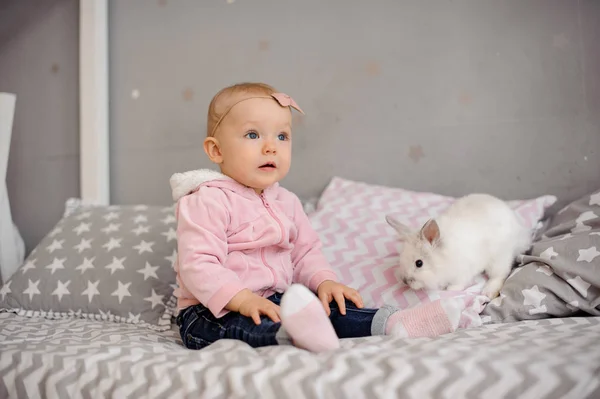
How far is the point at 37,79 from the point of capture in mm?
1964

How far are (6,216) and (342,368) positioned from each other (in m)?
1.38

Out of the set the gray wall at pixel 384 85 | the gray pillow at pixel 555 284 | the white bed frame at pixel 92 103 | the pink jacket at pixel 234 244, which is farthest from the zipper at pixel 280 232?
the white bed frame at pixel 92 103

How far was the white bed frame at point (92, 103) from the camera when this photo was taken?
5.96 ft

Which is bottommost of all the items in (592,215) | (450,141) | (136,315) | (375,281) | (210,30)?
(136,315)

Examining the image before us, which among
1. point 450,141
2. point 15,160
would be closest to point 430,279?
point 450,141

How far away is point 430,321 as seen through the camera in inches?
36.7

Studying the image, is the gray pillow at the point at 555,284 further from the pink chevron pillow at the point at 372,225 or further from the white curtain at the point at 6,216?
the white curtain at the point at 6,216

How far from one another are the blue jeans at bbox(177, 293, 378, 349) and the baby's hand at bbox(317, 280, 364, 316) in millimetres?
12

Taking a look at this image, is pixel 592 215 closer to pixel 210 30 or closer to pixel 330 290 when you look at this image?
pixel 330 290

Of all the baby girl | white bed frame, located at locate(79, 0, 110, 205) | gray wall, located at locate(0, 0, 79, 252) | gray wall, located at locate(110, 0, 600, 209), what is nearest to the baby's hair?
the baby girl

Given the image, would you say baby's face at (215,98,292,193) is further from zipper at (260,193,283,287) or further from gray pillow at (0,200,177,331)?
gray pillow at (0,200,177,331)

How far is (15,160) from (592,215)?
1958mm

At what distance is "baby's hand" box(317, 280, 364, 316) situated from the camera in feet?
3.36

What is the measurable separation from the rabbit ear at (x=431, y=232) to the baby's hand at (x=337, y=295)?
7.8 inches
